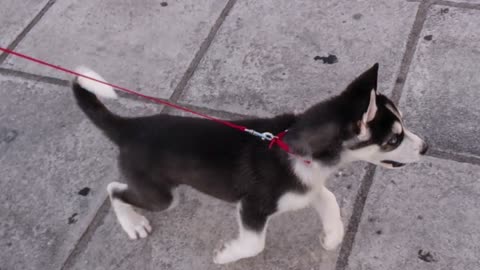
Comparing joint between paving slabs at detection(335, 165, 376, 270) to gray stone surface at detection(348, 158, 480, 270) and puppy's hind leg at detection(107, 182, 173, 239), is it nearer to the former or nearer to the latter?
gray stone surface at detection(348, 158, 480, 270)

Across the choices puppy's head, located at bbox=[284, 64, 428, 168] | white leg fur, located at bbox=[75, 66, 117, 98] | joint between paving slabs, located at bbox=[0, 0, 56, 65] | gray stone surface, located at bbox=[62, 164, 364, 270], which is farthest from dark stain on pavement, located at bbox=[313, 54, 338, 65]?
joint between paving slabs, located at bbox=[0, 0, 56, 65]

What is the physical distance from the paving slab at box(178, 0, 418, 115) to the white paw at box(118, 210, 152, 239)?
1.09 meters

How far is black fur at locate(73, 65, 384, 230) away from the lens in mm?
2773

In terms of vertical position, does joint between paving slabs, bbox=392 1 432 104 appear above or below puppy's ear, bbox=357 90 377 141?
below

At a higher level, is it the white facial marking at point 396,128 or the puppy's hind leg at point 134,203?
the white facial marking at point 396,128

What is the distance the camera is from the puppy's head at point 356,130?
2.65 meters

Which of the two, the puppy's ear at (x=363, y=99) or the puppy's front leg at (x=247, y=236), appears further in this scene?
the puppy's front leg at (x=247, y=236)

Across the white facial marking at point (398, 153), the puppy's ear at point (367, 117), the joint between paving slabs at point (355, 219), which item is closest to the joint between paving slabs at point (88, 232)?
the joint between paving slabs at point (355, 219)

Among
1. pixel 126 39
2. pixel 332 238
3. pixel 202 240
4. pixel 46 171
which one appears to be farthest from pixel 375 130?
pixel 126 39

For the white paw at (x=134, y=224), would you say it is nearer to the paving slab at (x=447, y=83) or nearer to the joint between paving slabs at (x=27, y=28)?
the paving slab at (x=447, y=83)

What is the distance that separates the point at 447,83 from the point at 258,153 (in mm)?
1859

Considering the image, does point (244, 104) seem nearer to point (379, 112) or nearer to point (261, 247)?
point (261, 247)

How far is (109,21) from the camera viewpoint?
5020 mm

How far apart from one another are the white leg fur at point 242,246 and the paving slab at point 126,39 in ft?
5.04
